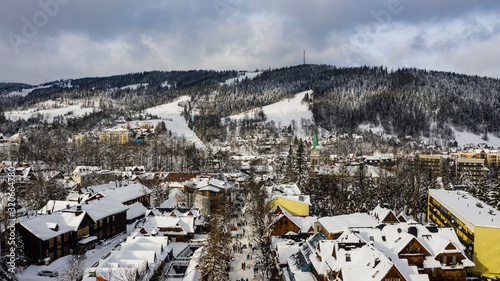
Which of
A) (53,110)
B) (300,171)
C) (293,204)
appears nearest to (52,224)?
(293,204)

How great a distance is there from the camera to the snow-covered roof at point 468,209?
28.8 metres

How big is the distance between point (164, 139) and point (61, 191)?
63319 mm

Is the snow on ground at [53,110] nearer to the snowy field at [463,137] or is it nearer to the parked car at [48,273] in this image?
the snowy field at [463,137]

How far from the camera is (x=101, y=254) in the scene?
99.3ft

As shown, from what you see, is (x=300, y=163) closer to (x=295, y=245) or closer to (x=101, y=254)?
(x=295, y=245)

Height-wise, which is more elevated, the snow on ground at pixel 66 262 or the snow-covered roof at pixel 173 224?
the snow-covered roof at pixel 173 224

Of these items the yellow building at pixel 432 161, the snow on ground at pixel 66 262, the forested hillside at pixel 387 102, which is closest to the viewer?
the snow on ground at pixel 66 262

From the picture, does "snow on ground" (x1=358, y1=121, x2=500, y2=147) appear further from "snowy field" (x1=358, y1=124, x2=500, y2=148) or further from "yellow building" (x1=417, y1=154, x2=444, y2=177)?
"yellow building" (x1=417, y1=154, x2=444, y2=177)

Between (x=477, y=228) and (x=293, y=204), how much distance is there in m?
17.7

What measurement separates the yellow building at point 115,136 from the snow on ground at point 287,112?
55156mm

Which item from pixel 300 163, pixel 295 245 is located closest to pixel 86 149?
pixel 300 163

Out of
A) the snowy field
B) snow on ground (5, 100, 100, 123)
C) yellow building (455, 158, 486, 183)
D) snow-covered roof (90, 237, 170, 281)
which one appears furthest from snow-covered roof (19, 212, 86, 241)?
snow on ground (5, 100, 100, 123)

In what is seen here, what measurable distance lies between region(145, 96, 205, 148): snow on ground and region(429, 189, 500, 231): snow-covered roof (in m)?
82.0

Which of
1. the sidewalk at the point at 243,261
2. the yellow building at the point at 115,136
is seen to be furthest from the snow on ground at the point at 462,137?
the sidewalk at the point at 243,261
